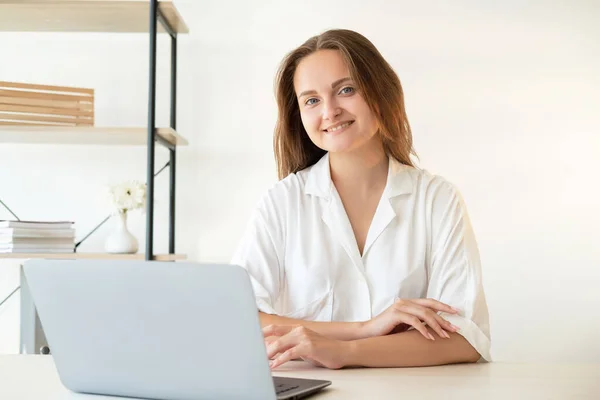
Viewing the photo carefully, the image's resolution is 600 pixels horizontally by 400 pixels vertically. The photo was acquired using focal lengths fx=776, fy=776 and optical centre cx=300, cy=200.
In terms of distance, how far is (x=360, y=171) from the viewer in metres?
1.87

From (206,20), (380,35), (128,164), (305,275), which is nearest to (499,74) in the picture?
(380,35)

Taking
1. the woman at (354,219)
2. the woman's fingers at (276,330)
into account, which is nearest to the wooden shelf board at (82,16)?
the woman at (354,219)

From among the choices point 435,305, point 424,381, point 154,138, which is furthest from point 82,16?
point 424,381

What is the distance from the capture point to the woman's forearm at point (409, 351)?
1.38 meters

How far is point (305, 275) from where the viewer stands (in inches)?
69.7

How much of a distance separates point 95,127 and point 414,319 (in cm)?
178

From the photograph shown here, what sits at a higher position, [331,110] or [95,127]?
[95,127]

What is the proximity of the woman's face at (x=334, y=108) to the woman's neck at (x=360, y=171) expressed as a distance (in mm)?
45

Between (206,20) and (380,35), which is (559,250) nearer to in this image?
(380,35)

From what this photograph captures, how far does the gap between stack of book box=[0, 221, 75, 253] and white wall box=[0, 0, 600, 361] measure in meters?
0.28

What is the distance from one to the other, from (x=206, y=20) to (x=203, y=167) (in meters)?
0.63

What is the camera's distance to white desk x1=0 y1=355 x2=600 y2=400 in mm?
Result: 1074

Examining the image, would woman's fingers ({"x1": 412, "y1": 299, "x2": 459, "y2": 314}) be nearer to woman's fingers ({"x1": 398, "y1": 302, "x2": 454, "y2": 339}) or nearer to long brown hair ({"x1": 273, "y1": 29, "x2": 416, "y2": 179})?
woman's fingers ({"x1": 398, "y1": 302, "x2": 454, "y2": 339})

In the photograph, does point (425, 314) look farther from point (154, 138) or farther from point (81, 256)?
point (81, 256)
